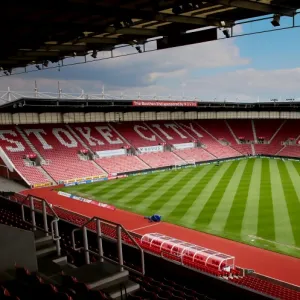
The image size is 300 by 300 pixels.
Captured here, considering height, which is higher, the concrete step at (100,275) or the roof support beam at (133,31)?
the roof support beam at (133,31)

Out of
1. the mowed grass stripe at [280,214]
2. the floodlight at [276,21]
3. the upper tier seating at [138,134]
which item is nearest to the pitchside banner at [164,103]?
the upper tier seating at [138,134]

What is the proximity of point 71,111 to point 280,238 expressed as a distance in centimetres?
3025

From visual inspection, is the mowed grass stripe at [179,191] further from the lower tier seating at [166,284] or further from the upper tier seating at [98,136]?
the upper tier seating at [98,136]

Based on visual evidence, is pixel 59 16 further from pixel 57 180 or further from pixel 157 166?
pixel 157 166

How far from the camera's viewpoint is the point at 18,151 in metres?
37.9

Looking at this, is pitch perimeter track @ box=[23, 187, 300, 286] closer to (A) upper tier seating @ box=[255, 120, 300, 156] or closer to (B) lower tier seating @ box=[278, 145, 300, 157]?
(B) lower tier seating @ box=[278, 145, 300, 157]

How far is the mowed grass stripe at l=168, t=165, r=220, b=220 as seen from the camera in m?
24.2

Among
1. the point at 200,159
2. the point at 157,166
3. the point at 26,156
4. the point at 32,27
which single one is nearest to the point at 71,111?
the point at 26,156

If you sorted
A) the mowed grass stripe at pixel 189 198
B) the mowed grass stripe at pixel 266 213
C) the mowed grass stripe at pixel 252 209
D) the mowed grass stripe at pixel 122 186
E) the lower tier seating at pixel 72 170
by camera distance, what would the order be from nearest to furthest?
the mowed grass stripe at pixel 266 213 → the mowed grass stripe at pixel 252 209 → the mowed grass stripe at pixel 189 198 → the mowed grass stripe at pixel 122 186 → the lower tier seating at pixel 72 170

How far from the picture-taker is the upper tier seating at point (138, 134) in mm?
48125

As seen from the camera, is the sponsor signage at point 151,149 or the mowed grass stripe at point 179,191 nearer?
the mowed grass stripe at point 179,191

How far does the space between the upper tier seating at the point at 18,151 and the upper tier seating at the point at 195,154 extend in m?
19.9

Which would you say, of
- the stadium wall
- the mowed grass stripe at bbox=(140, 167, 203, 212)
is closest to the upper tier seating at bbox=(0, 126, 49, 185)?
the mowed grass stripe at bbox=(140, 167, 203, 212)

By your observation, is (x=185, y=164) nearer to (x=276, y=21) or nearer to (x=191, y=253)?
(x=191, y=253)
